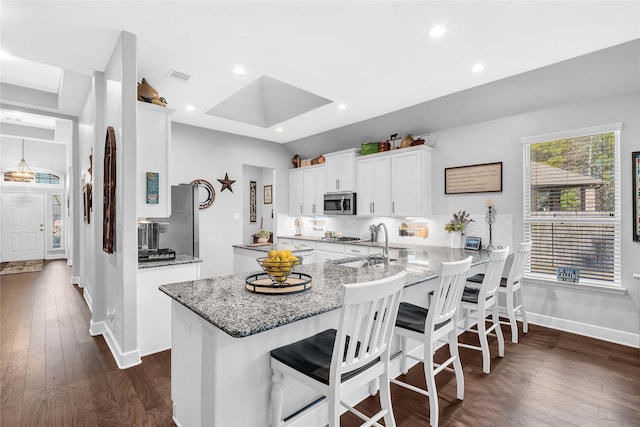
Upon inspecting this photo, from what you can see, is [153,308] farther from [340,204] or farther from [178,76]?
[340,204]

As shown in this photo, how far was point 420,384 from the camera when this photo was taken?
239 cm

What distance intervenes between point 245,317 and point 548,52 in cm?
325

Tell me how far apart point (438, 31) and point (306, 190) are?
4051 mm

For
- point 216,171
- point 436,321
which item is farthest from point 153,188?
point 216,171

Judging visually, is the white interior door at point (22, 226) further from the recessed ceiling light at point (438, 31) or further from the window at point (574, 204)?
the window at point (574, 204)

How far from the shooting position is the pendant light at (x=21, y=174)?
774cm

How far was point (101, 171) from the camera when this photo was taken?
3.43 m

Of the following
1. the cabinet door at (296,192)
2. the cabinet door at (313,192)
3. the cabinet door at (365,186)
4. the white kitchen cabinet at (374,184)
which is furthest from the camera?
the cabinet door at (296,192)

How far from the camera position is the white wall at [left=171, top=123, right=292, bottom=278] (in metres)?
5.12

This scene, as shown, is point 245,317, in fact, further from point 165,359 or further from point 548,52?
point 548,52

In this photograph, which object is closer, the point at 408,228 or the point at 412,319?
the point at 412,319

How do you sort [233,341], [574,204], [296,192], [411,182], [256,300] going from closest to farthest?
[233,341]
[256,300]
[574,204]
[411,182]
[296,192]

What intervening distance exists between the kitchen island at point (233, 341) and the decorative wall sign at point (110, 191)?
4.71ft

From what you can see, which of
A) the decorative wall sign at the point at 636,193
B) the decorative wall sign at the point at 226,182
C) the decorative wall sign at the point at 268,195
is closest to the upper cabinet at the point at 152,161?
the decorative wall sign at the point at 226,182
